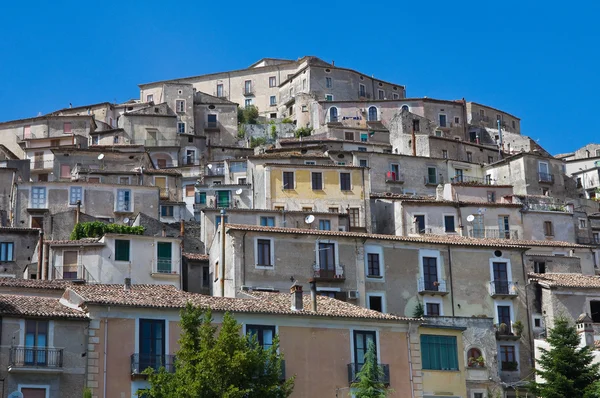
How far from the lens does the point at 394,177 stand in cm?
8156

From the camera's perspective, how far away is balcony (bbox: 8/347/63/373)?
35.7 metres

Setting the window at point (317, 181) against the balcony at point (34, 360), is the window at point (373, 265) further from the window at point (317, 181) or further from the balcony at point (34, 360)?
the balcony at point (34, 360)

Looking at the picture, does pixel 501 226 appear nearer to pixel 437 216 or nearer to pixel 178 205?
pixel 437 216

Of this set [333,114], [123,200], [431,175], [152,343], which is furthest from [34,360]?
[333,114]

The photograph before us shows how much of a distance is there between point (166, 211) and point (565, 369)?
39.1m

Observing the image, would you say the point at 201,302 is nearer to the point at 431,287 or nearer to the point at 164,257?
the point at 431,287

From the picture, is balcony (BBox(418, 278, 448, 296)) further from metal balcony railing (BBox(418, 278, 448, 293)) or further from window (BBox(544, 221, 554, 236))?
window (BBox(544, 221, 554, 236))

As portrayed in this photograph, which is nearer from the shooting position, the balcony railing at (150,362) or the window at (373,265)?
the balcony railing at (150,362)

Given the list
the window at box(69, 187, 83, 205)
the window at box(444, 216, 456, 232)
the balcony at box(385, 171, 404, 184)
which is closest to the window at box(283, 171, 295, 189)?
the window at box(444, 216, 456, 232)

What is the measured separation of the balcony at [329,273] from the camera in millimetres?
51125

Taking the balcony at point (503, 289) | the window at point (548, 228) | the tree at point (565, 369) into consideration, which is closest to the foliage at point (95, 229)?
the balcony at point (503, 289)

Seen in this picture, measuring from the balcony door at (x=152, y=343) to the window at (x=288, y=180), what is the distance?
33343 millimetres

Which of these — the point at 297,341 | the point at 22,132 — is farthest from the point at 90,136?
the point at 297,341

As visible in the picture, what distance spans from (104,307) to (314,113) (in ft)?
244
